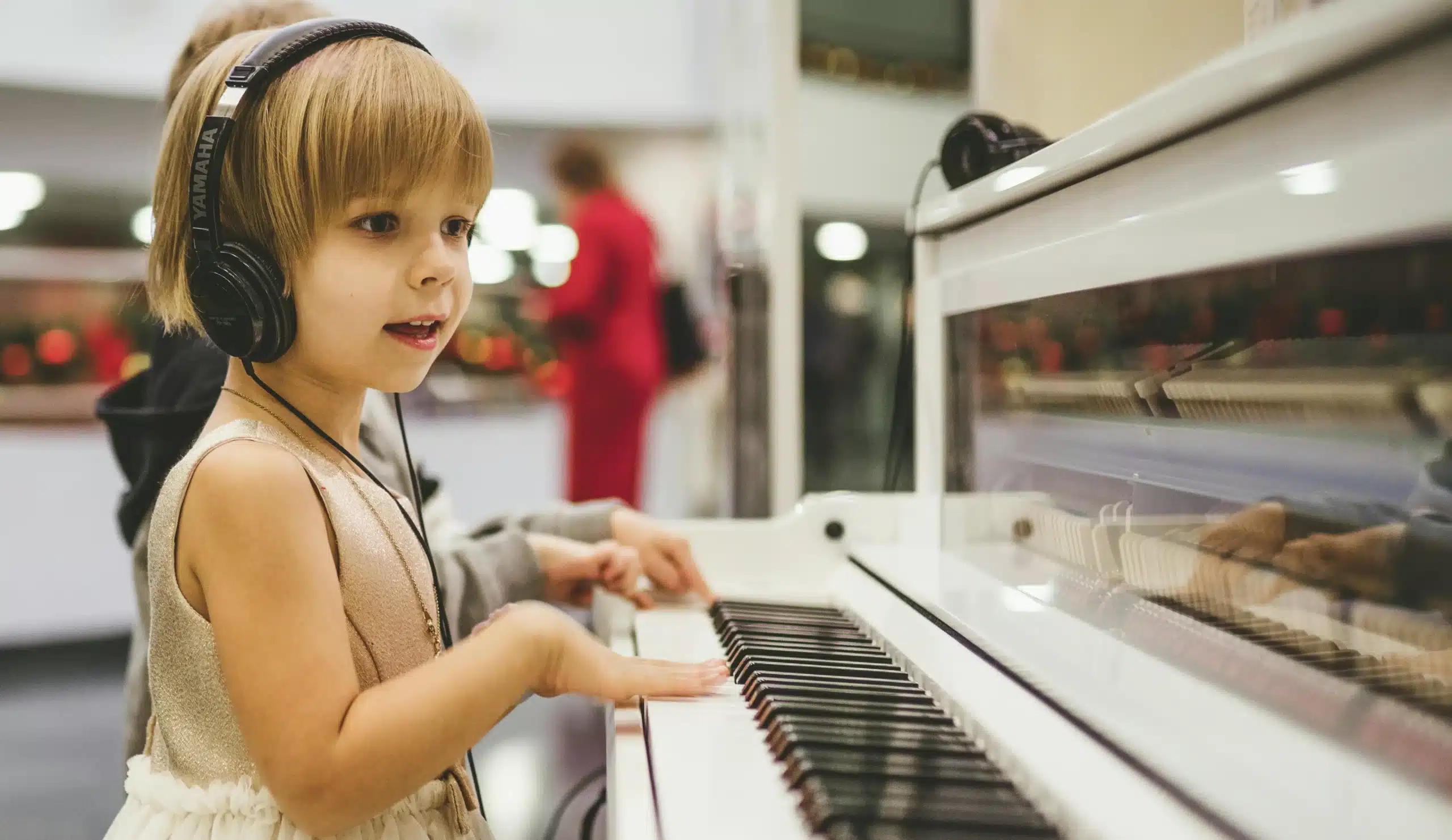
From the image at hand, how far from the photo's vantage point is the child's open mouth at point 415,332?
82 cm

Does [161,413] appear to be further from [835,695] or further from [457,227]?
[835,695]

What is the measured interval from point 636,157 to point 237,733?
16.8 feet

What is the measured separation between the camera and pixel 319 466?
0.85 metres

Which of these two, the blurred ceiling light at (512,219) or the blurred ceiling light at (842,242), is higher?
the blurred ceiling light at (512,219)

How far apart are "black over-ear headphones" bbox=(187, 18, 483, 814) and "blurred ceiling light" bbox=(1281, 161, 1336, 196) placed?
0.65 metres

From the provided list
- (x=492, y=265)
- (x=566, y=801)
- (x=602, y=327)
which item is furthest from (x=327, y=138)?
(x=492, y=265)

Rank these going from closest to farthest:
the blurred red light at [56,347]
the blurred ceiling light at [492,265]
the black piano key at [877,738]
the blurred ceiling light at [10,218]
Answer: the black piano key at [877,738], the blurred red light at [56,347], the blurred ceiling light at [10,218], the blurred ceiling light at [492,265]

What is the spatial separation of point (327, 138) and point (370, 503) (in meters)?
0.30

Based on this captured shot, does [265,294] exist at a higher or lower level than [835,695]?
higher

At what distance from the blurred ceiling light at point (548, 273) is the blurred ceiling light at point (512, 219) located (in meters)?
0.12

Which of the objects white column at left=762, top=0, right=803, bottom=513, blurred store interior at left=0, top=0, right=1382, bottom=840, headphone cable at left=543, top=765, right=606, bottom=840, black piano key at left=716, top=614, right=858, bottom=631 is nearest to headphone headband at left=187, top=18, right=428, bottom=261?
black piano key at left=716, top=614, right=858, bottom=631

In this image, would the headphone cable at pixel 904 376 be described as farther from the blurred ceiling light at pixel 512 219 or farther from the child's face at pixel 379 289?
the blurred ceiling light at pixel 512 219

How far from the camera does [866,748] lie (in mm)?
685

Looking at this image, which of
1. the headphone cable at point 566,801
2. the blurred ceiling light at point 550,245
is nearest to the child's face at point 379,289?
the headphone cable at point 566,801
